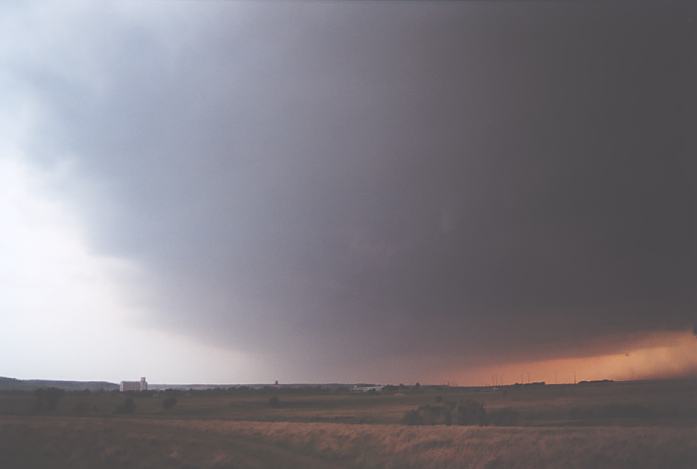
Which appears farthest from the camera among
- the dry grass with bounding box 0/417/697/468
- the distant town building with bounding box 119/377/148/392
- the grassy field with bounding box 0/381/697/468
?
the distant town building with bounding box 119/377/148/392

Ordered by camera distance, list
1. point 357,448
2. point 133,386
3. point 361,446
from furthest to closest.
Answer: point 133,386 → point 361,446 → point 357,448

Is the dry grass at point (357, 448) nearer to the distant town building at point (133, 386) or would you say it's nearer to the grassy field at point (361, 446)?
the grassy field at point (361, 446)

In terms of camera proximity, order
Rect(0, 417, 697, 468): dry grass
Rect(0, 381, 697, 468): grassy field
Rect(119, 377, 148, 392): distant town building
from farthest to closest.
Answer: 1. Rect(119, 377, 148, 392): distant town building
2. Rect(0, 381, 697, 468): grassy field
3. Rect(0, 417, 697, 468): dry grass

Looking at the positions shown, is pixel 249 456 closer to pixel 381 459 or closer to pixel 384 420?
pixel 381 459

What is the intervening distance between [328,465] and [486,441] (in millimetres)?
7972

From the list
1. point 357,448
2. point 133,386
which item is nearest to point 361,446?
point 357,448

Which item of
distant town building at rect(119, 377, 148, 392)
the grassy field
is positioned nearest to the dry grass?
the grassy field

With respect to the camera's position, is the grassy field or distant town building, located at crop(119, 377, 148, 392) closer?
the grassy field

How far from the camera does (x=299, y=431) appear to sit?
39781mm

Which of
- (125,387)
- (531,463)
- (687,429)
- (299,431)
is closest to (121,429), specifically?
(299,431)

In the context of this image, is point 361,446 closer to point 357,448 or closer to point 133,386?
point 357,448

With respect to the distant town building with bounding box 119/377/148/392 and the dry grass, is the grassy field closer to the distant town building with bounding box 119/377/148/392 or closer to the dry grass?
the dry grass

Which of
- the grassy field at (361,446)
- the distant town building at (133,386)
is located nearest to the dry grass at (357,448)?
the grassy field at (361,446)

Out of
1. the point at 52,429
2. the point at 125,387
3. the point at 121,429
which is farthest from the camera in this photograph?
the point at 125,387
